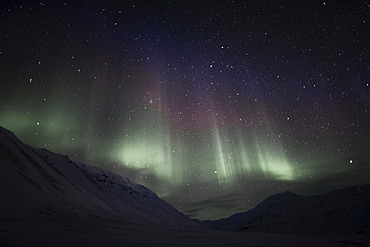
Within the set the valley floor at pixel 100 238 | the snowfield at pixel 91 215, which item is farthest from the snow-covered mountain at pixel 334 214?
the valley floor at pixel 100 238

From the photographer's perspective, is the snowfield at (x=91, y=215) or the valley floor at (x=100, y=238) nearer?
the valley floor at (x=100, y=238)

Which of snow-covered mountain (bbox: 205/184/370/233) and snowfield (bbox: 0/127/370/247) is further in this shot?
snow-covered mountain (bbox: 205/184/370/233)

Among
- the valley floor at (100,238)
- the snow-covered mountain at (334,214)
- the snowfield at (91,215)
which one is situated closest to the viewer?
the valley floor at (100,238)

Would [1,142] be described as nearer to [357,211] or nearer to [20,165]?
[20,165]

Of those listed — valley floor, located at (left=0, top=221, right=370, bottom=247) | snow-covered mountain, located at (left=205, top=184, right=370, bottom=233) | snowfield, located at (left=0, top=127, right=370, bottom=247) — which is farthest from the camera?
snow-covered mountain, located at (left=205, top=184, right=370, bottom=233)

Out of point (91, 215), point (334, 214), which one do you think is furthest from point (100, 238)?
point (334, 214)

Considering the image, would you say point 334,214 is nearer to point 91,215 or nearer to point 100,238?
point 91,215

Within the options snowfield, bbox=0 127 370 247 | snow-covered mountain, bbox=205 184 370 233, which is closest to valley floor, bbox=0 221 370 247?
snowfield, bbox=0 127 370 247

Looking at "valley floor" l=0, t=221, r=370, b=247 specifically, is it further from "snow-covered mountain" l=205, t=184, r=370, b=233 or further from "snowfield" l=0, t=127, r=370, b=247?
"snow-covered mountain" l=205, t=184, r=370, b=233

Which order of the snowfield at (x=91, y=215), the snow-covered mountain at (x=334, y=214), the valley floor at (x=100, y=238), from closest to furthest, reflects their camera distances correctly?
the valley floor at (x=100, y=238)
the snowfield at (x=91, y=215)
the snow-covered mountain at (x=334, y=214)

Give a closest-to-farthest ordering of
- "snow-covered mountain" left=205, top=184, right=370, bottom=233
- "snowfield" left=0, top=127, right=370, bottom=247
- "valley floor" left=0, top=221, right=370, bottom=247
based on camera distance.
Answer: "valley floor" left=0, top=221, right=370, bottom=247 < "snowfield" left=0, top=127, right=370, bottom=247 < "snow-covered mountain" left=205, top=184, right=370, bottom=233

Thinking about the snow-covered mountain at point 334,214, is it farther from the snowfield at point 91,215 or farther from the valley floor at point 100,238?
the valley floor at point 100,238

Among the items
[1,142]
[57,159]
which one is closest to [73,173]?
[57,159]

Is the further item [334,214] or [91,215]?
[334,214]
